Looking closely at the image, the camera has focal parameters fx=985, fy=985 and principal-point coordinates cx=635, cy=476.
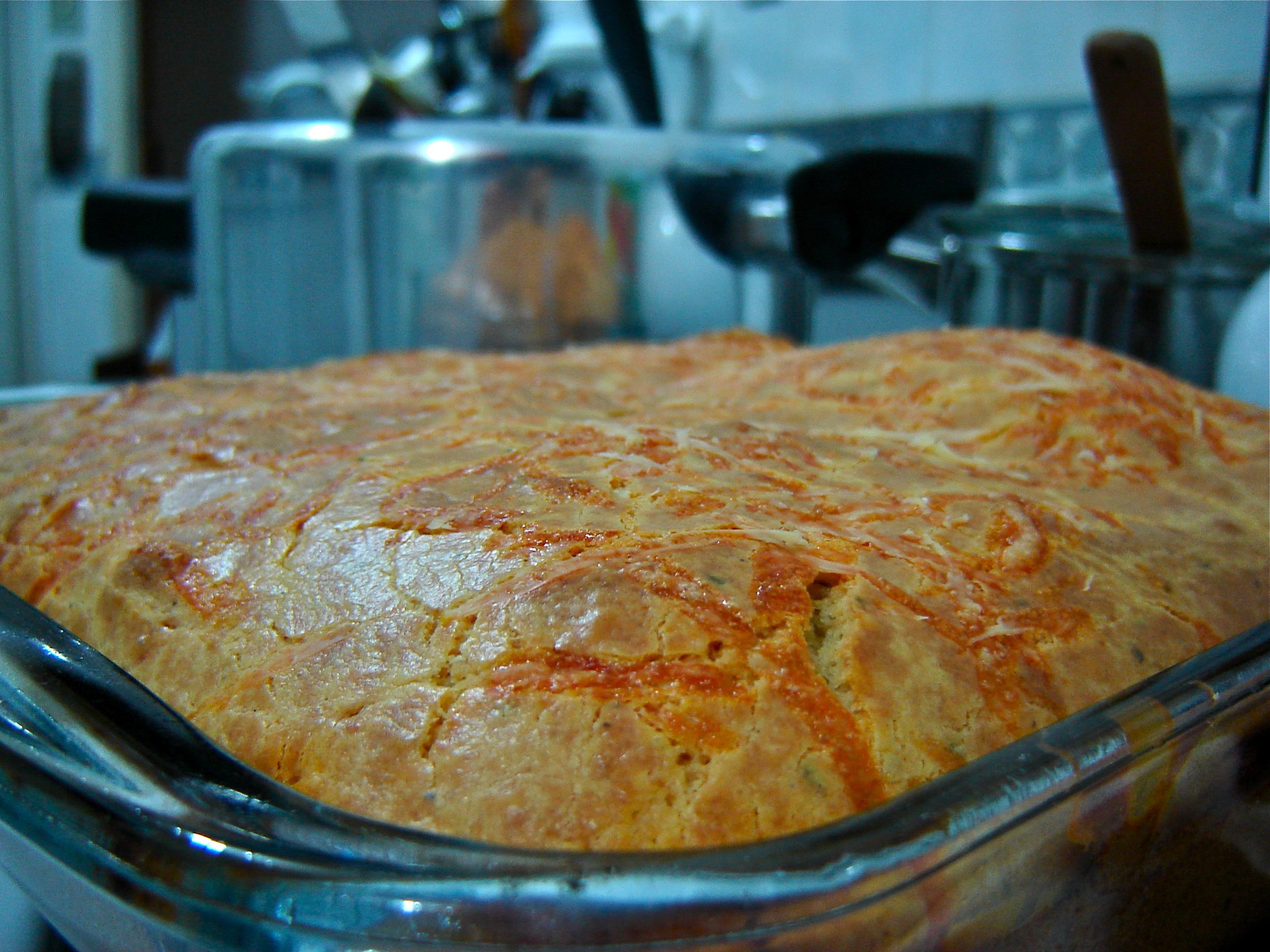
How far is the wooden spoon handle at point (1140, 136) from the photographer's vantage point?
589 mm

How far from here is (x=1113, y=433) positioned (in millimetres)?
487

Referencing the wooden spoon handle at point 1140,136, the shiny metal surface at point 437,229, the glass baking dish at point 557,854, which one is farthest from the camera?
the shiny metal surface at point 437,229

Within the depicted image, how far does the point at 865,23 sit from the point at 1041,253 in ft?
2.99

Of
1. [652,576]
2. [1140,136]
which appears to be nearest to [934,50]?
[1140,136]

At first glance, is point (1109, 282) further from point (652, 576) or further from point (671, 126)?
point (671, 126)

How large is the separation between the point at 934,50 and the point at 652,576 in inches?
47.8

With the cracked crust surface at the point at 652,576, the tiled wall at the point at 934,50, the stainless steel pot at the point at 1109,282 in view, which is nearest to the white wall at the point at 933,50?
the tiled wall at the point at 934,50

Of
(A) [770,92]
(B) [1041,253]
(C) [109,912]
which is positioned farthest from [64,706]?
(A) [770,92]

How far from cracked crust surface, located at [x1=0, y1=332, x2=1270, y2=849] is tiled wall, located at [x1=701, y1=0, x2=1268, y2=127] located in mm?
618

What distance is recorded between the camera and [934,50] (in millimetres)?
1308

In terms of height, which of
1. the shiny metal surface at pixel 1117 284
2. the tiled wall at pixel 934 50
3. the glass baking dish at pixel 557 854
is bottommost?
the glass baking dish at pixel 557 854

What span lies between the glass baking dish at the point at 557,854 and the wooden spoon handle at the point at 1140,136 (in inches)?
16.6

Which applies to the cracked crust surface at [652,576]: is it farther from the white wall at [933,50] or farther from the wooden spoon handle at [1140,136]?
the white wall at [933,50]

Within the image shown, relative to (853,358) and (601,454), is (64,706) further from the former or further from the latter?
(853,358)
